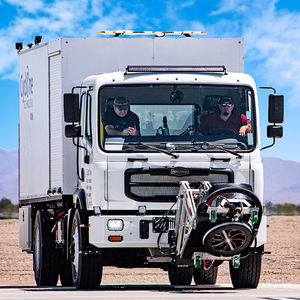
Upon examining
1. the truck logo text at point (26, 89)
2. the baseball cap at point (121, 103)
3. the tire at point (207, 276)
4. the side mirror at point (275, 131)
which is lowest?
the tire at point (207, 276)

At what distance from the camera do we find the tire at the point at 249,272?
16.3 m

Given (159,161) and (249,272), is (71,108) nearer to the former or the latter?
(159,161)

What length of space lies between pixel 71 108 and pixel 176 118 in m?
1.62

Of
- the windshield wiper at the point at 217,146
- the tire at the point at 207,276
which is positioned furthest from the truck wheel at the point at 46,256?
the windshield wiper at the point at 217,146

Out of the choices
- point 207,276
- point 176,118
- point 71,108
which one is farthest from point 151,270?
point 71,108

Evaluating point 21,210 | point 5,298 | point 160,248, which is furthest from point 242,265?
point 21,210

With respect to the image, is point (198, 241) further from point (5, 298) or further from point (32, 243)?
point (32, 243)

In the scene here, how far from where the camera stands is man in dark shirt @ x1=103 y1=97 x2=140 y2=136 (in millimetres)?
15258

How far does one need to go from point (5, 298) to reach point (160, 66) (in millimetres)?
4401

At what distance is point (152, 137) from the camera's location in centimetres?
1527

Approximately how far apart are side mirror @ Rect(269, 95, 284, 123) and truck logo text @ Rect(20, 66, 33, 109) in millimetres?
5887

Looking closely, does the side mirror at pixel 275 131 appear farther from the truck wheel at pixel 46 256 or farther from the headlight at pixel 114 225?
the truck wheel at pixel 46 256

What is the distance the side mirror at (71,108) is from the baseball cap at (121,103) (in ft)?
2.26

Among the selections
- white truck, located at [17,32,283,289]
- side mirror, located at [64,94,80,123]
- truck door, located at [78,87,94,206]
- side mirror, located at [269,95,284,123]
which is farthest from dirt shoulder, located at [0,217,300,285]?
side mirror, located at [64,94,80,123]
